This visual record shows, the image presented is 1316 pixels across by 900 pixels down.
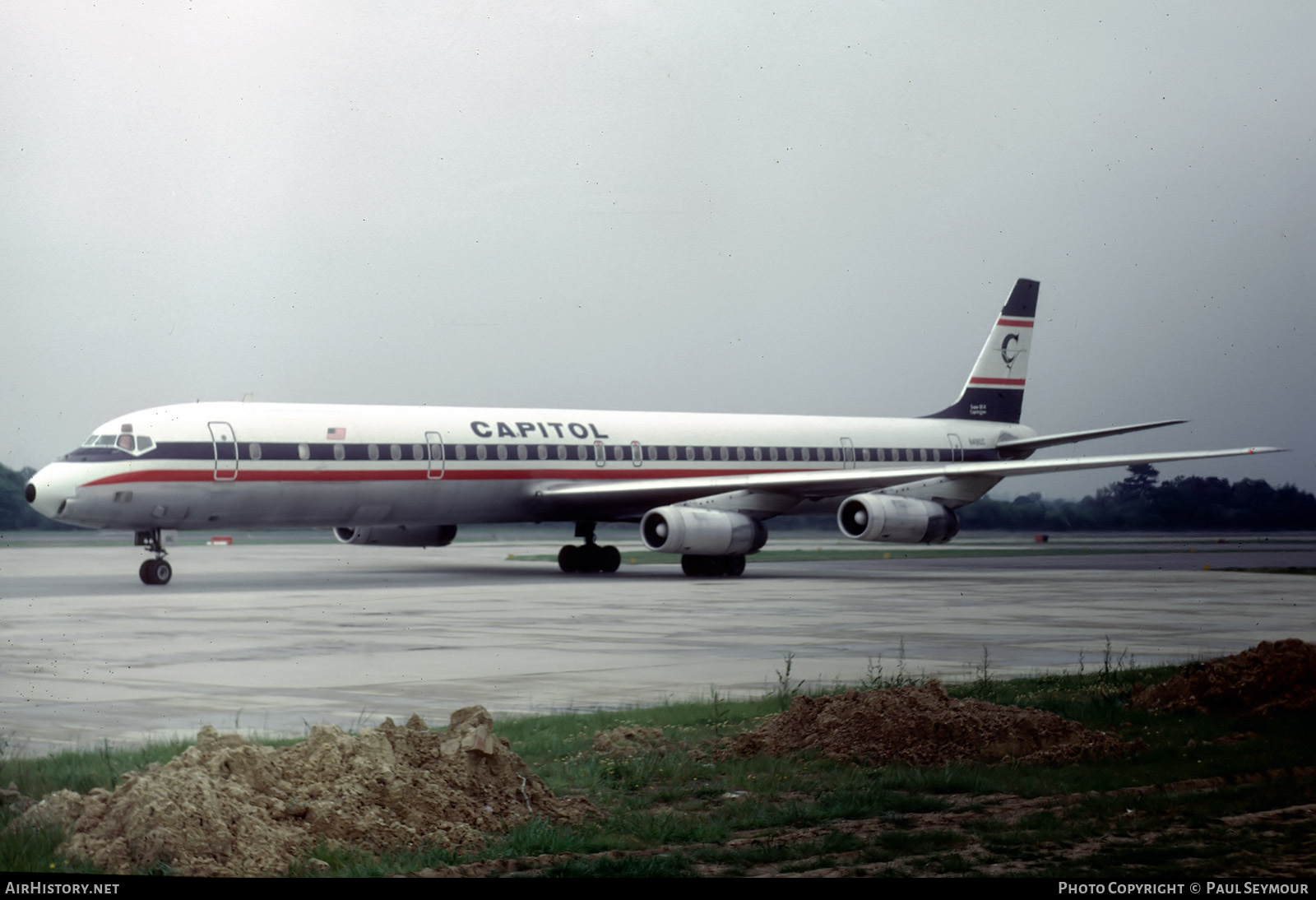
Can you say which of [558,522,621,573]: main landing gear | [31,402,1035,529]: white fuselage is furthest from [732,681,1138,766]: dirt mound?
[558,522,621,573]: main landing gear

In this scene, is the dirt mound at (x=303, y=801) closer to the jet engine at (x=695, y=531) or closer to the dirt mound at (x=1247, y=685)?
the dirt mound at (x=1247, y=685)

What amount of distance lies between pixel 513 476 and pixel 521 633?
1407 centimetres

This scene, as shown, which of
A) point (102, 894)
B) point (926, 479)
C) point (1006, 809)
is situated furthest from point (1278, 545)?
point (102, 894)

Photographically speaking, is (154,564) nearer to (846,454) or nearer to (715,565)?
(715,565)

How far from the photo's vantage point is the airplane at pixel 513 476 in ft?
84.7

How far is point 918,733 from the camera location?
30.7 feet

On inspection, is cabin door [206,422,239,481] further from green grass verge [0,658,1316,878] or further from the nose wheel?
green grass verge [0,658,1316,878]

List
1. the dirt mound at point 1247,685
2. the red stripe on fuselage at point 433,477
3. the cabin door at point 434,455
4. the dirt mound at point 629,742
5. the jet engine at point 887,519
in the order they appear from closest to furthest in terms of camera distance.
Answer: the dirt mound at point 629,742 < the dirt mound at point 1247,685 < the red stripe on fuselage at point 433,477 < the cabin door at point 434,455 < the jet engine at point 887,519

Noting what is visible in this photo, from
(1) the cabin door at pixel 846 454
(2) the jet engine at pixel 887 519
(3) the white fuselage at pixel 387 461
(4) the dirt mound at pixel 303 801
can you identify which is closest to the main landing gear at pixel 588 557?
(3) the white fuselage at pixel 387 461

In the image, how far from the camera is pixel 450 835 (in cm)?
704

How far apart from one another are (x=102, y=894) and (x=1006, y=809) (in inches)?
180

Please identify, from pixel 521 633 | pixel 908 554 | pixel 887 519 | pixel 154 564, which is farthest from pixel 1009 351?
pixel 521 633

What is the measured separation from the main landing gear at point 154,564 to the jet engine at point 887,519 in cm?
1326

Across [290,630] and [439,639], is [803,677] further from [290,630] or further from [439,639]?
[290,630]
